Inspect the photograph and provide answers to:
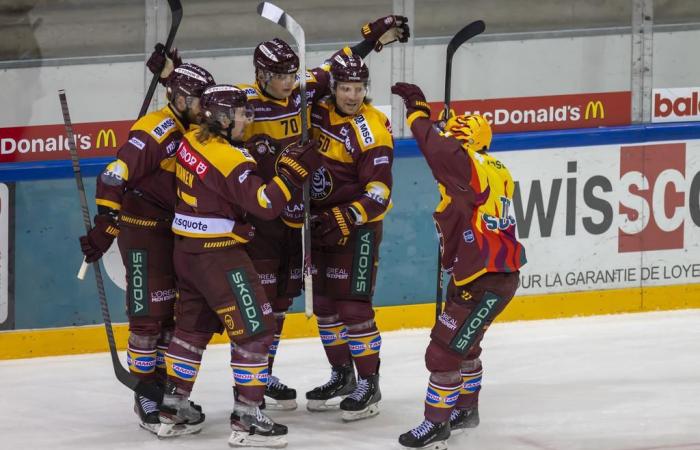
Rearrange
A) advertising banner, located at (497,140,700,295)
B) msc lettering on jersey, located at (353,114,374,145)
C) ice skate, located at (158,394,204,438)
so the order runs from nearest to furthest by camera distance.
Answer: ice skate, located at (158,394,204,438) → msc lettering on jersey, located at (353,114,374,145) → advertising banner, located at (497,140,700,295)

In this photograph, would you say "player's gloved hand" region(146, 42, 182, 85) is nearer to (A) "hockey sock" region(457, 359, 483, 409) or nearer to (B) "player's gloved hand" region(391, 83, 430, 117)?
(B) "player's gloved hand" region(391, 83, 430, 117)

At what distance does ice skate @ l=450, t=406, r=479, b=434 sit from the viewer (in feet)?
18.8

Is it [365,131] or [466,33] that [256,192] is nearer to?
[365,131]

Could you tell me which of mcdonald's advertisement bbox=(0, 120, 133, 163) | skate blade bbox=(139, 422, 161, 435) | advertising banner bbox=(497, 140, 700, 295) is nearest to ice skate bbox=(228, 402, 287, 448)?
skate blade bbox=(139, 422, 161, 435)

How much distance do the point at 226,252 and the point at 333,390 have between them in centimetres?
103

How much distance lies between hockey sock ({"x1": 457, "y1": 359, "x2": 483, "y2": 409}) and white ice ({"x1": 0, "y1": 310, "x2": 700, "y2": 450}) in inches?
5.3

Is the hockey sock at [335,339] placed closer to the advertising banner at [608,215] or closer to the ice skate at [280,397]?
the ice skate at [280,397]

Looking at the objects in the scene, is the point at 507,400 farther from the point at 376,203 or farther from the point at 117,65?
the point at 117,65

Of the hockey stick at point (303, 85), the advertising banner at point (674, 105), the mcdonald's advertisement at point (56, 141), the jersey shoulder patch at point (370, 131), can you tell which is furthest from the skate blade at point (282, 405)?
the advertising banner at point (674, 105)

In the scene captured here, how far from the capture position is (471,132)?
534 cm

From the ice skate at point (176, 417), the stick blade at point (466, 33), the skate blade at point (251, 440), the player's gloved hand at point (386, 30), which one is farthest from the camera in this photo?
the player's gloved hand at point (386, 30)

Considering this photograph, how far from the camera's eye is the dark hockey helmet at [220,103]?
5.30 m

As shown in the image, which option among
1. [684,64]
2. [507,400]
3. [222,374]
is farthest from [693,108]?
[222,374]

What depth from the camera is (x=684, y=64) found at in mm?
8039
